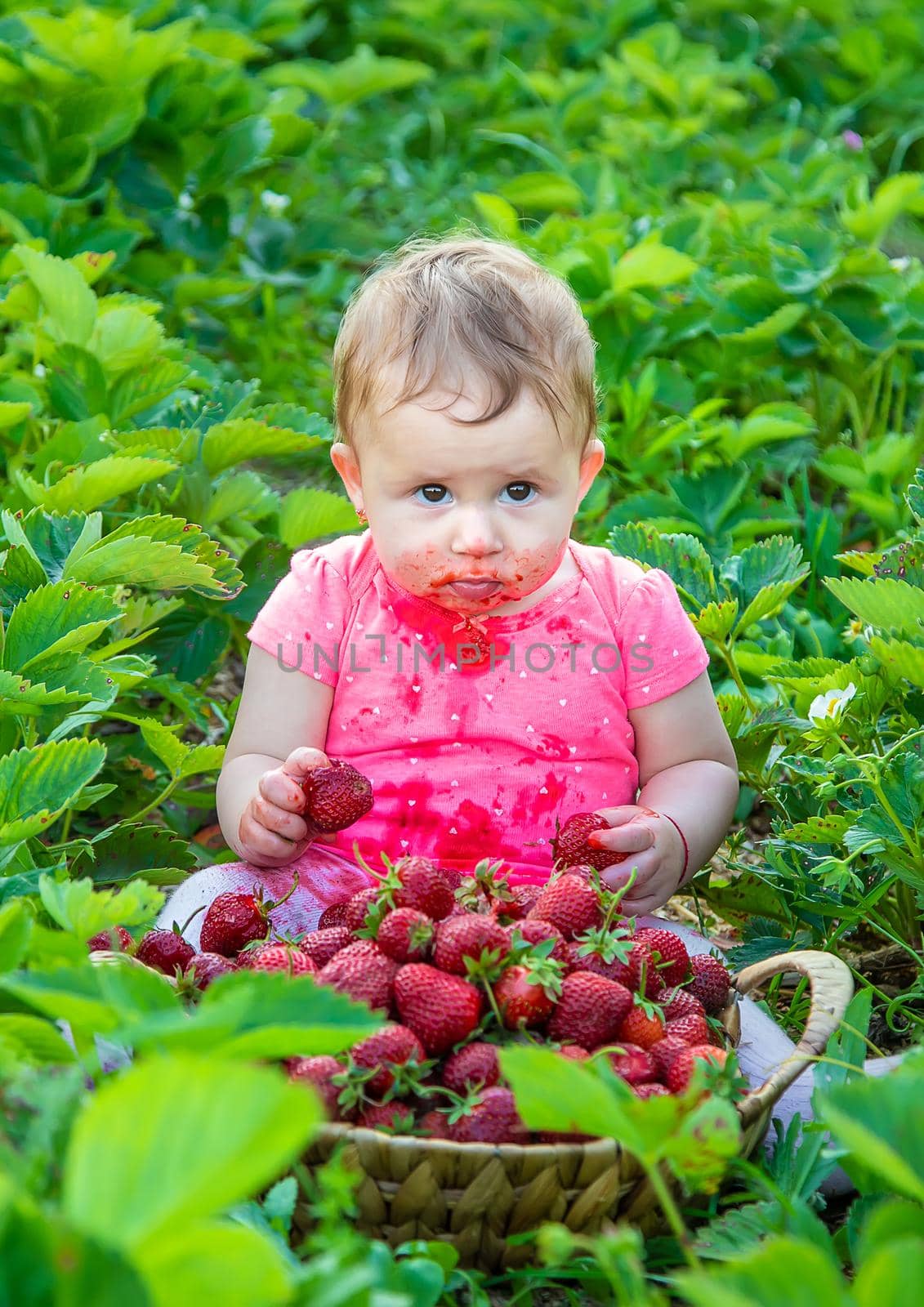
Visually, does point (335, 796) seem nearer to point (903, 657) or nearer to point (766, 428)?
point (903, 657)

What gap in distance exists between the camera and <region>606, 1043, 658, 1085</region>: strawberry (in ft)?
4.97

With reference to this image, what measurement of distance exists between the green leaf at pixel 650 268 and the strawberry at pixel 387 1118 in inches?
86.9

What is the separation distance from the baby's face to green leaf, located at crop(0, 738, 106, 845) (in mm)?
517

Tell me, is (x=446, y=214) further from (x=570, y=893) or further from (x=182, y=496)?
(x=570, y=893)

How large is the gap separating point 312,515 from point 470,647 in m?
0.49

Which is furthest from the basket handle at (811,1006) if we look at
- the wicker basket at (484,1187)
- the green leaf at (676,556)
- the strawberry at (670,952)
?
the green leaf at (676,556)

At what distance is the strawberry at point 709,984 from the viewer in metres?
1.73

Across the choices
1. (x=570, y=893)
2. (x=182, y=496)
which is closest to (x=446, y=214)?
(x=182, y=496)

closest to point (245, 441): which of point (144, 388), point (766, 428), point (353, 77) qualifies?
point (144, 388)

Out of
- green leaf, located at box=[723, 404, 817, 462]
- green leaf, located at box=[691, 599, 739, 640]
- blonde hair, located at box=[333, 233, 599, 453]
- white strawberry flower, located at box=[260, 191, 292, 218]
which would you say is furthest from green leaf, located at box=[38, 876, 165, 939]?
white strawberry flower, located at box=[260, 191, 292, 218]

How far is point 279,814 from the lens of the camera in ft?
6.28

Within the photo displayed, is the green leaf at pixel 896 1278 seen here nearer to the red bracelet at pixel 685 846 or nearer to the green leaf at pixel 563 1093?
the green leaf at pixel 563 1093

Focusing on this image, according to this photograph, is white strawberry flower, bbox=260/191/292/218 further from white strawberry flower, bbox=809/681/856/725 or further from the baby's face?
white strawberry flower, bbox=809/681/856/725

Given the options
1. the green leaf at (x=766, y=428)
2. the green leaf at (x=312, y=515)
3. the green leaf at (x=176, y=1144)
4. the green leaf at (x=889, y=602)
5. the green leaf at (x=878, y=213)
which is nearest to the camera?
the green leaf at (x=176, y=1144)
